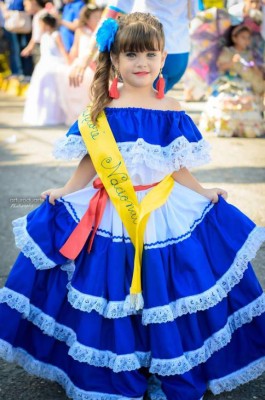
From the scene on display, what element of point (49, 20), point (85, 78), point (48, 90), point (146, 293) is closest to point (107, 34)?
point (146, 293)

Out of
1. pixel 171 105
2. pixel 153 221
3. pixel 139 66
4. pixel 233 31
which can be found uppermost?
pixel 139 66

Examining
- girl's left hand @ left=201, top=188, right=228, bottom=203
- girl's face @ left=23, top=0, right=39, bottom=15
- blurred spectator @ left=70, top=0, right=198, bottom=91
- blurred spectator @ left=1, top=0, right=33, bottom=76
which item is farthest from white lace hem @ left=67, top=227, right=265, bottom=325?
blurred spectator @ left=1, top=0, right=33, bottom=76

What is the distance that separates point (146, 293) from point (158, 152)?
0.53 meters

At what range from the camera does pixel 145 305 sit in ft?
7.41

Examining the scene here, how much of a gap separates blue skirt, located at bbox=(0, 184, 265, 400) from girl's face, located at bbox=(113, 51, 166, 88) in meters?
0.44

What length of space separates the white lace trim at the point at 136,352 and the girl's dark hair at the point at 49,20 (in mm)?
6389

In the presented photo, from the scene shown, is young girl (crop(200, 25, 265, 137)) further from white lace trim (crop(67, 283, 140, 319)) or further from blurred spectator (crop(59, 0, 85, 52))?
white lace trim (crop(67, 283, 140, 319))

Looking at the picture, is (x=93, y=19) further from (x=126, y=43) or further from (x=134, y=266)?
(x=134, y=266)

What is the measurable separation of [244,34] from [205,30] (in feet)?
2.25

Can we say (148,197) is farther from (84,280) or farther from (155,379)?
(155,379)

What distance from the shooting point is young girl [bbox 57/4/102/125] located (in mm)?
7461

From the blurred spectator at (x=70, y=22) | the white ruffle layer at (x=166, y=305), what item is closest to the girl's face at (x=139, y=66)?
the white ruffle layer at (x=166, y=305)

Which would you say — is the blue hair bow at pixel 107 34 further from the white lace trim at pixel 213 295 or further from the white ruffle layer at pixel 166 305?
the white lace trim at pixel 213 295

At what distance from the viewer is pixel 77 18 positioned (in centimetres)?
825
